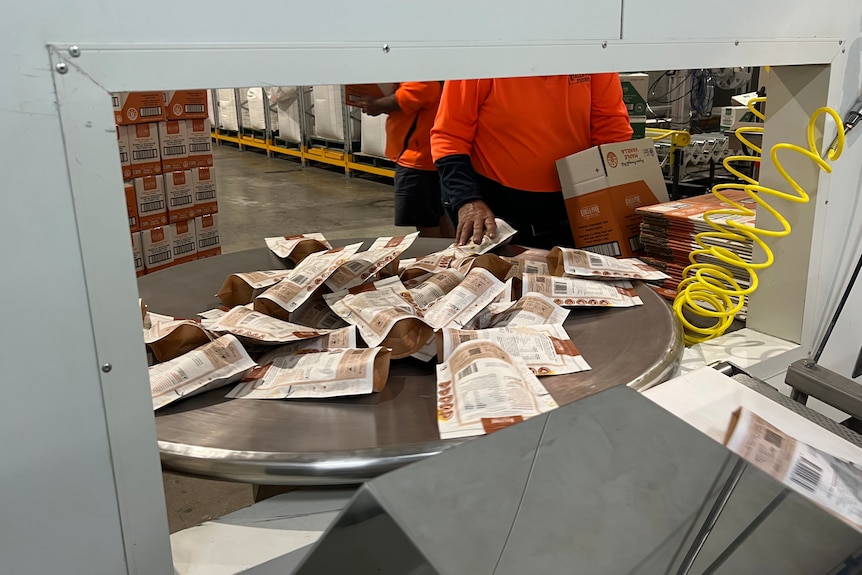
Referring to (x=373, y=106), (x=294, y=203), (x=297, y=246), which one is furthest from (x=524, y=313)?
(x=294, y=203)

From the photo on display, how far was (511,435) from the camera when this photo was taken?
0.45m

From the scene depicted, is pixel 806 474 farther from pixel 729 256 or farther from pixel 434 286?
pixel 729 256

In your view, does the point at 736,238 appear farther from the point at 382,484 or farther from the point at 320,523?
the point at 382,484

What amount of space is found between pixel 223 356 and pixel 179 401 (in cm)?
8

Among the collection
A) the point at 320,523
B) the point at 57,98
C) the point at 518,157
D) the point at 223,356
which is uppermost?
the point at 57,98

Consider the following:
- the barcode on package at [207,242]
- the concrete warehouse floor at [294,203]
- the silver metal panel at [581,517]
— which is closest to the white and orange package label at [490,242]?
the silver metal panel at [581,517]

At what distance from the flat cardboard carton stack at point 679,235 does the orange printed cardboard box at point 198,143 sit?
10.0ft

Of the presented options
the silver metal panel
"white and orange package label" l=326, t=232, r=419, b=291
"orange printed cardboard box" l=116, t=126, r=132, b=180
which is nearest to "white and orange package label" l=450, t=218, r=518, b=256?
"white and orange package label" l=326, t=232, r=419, b=291

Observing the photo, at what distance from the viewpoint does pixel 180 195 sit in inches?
155

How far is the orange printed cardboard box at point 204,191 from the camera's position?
4023 mm

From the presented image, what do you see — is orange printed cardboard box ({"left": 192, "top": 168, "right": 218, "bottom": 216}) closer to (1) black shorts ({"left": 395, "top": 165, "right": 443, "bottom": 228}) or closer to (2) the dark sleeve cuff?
(1) black shorts ({"left": 395, "top": 165, "right": 443, "bottom": 228})

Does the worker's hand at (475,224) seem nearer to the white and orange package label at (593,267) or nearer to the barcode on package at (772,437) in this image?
the white and orange package label at (593,267)

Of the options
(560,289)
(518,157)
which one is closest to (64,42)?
(560,289)

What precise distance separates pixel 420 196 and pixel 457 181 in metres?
0.85
